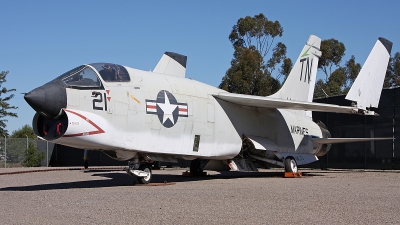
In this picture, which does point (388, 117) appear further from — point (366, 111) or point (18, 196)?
point (18, 196)

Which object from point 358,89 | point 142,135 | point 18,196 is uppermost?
point 358,89

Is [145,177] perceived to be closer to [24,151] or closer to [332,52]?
[24,151]

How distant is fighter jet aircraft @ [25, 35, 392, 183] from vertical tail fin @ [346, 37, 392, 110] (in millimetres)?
39

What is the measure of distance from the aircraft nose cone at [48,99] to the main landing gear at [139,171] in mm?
2893

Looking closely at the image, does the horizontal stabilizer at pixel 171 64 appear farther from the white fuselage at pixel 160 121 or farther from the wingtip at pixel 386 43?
the wingtip at pixel 386 43

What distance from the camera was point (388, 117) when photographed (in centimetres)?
2544

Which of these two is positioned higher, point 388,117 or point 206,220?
point 388,117

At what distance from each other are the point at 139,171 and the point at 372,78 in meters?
10.7

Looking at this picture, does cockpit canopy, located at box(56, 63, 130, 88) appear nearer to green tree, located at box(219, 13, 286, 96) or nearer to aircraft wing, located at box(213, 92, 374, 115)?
aircraft wing, located at box(213, 92, 374, 115)

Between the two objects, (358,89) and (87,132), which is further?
(358,89)

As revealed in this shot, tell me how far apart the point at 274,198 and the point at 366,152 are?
59.2ft

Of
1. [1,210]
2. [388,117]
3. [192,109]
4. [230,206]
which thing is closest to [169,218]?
[230,206]

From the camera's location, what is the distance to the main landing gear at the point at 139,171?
1391 centimetres

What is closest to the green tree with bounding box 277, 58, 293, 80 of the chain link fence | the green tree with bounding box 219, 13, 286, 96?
the green tree with bounding box 219, 13, 286, 96
